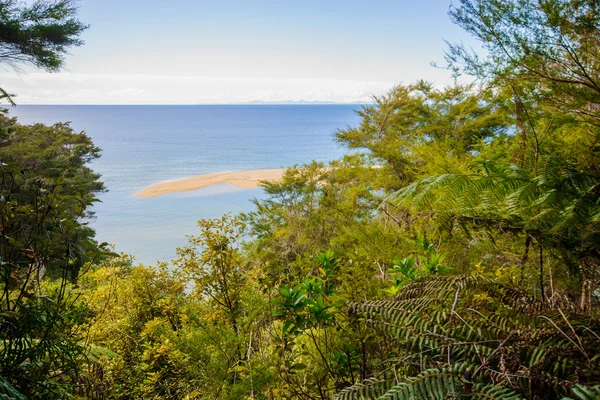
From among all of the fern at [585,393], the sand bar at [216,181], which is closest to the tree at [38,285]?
the fern at [585,393]

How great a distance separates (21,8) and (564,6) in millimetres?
9910

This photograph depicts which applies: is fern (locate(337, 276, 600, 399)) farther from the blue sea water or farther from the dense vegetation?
the blue sea water

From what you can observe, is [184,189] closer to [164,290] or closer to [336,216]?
[336,216]

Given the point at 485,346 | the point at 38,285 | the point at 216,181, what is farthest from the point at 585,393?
the point at 216,181

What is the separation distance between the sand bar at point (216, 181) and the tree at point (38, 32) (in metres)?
16.7

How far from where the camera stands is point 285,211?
→ 1220cm

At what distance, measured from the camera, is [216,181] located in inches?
1120

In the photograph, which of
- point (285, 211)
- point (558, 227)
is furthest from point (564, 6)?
point (285, 211)

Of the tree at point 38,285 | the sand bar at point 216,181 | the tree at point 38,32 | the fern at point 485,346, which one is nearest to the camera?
the fern at point 485,346

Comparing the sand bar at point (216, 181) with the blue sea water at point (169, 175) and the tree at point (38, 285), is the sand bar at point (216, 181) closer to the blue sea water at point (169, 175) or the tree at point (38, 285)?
the blue sea water at point (169, 175)

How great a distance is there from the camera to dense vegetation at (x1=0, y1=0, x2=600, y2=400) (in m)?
0.79

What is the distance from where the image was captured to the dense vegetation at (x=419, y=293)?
79 centimetres

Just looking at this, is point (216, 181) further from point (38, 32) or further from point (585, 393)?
point (585, 393)

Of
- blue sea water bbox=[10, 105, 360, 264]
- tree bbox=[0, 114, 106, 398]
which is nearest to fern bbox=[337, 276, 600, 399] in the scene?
tree bbox=[0, 114, 106, 398]
